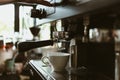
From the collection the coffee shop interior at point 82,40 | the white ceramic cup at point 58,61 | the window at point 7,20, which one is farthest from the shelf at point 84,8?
the window at point 7,20

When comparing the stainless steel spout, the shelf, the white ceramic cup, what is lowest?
the white ceramic cup

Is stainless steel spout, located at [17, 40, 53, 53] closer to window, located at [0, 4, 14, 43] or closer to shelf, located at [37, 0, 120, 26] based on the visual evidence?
shelf, located at [37, 0, 120, 26]

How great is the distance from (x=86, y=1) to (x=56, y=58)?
0.56 metres

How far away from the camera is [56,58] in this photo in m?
1.36

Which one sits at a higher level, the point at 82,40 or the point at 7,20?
the point at 7,20

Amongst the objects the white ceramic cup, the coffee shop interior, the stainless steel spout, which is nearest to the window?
the coffee shop interior

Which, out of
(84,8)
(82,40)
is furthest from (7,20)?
(84,8)

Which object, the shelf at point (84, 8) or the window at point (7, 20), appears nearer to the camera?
the shelf at point (84, 8)

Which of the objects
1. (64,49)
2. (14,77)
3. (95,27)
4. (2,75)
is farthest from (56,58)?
(2,75)

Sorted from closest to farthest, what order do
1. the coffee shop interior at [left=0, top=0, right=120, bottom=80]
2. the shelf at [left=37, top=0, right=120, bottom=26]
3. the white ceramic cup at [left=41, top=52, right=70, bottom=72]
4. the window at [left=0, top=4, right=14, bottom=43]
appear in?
the shelf at [left=37, top=0, right=120, bottom=26] < the coffee shop interior at [left=0, top=0, right=120, bottom=80] < the white ceramic cup at [left=41, top=52, right=70, bottom=72] < the window at [left=0, top=4, right=14, bottom=43]

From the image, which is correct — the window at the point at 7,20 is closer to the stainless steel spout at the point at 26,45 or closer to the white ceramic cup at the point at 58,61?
the stainless steel spout at the point at 26,45

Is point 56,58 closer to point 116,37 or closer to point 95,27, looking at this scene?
point 95,27

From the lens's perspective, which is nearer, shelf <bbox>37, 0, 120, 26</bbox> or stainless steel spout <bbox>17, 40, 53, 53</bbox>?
shelf <bbox>37, 0, 120, 26</bbox>

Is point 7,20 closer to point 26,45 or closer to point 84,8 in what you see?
point 26,45
